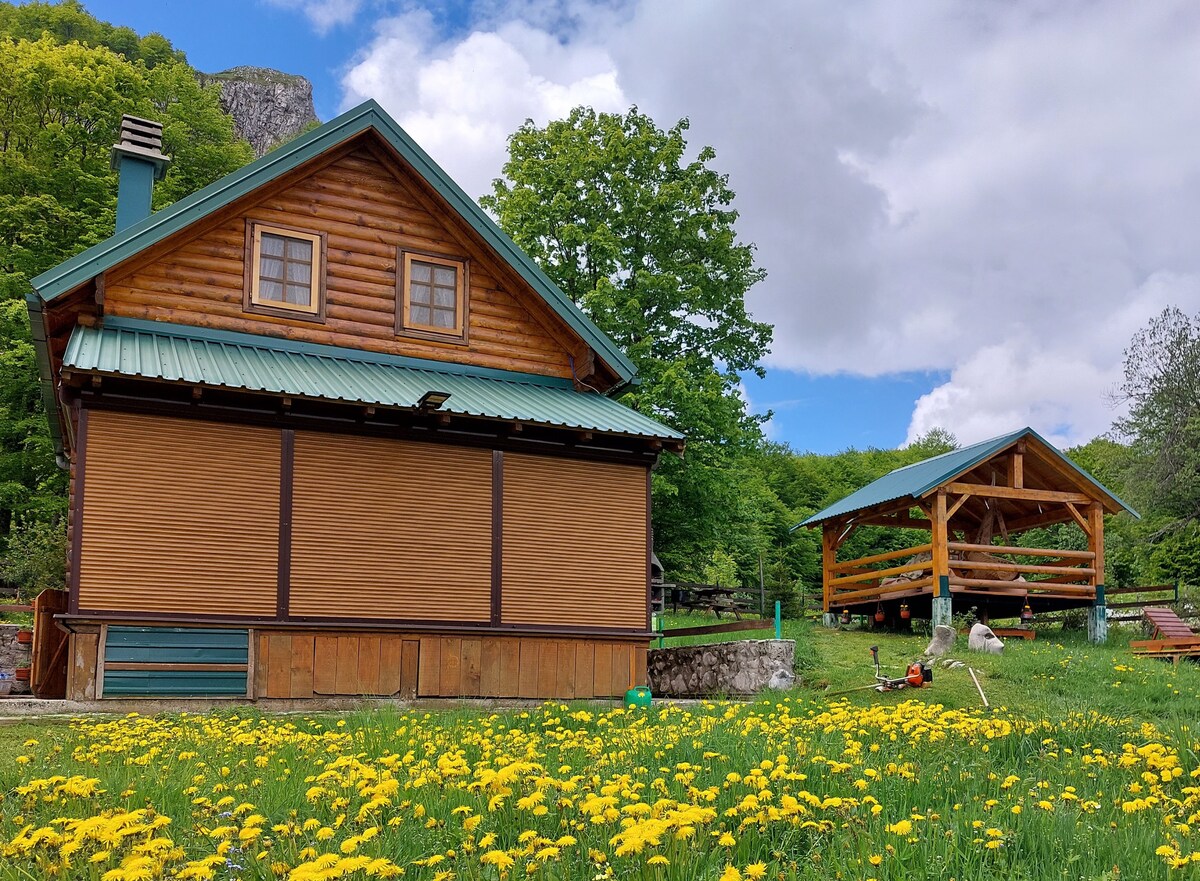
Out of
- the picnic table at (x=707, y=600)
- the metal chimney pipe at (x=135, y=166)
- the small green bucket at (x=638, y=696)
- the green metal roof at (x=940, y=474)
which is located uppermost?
the metal chimney pipe at (x=135, y=166)

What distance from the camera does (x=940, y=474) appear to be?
24219 millimetres

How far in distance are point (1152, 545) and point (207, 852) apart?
39.2m

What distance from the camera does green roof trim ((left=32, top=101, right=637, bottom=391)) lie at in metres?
14.7

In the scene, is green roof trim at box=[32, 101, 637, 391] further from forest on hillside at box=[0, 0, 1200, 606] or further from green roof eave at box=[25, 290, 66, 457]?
forest on hillside at box=[0, 0, 1200, 606]

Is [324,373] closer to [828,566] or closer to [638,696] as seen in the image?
[638,696]

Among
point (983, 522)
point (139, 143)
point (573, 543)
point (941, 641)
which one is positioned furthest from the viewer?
point (983, 522)

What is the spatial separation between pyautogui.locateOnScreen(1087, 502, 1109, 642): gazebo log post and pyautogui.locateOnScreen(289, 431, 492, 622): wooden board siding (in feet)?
50.8

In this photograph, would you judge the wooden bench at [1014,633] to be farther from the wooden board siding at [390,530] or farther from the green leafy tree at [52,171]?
the green leafy tree at [52,171]

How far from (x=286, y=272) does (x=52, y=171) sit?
2556 cm

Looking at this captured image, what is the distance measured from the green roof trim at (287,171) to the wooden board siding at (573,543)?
241cm

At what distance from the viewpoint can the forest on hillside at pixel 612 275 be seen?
28859 millimetres

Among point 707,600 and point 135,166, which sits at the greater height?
point 135,166

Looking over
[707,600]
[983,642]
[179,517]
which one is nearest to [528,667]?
[179,517]

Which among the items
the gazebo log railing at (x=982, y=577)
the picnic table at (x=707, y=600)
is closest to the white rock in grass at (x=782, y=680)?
the gazebo log railing at (x=982, y=577)
